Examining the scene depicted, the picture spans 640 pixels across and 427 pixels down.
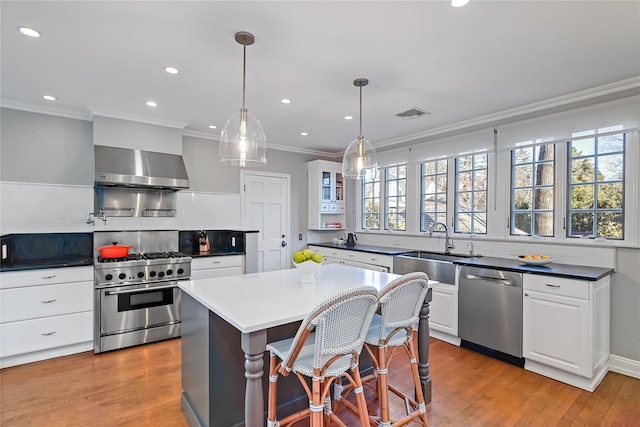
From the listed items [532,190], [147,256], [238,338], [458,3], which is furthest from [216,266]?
[532,190]

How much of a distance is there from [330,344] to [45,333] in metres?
3.14

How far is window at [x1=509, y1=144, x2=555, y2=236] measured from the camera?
3.38m

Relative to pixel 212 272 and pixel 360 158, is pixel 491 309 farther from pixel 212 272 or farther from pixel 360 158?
pixel 212 272

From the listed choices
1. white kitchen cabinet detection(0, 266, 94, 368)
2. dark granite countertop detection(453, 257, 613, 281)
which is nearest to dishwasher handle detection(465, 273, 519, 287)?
dark granite countertop detection(453, 257, 613, 281)

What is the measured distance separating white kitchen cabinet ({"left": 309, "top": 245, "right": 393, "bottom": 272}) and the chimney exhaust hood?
2468mm

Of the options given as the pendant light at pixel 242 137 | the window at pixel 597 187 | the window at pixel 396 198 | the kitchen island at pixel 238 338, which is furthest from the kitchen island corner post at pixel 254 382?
the window at pixel 396 198

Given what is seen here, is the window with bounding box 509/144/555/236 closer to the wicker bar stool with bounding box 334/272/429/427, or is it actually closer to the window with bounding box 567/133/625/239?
the window with bounding box 567/133/625/239

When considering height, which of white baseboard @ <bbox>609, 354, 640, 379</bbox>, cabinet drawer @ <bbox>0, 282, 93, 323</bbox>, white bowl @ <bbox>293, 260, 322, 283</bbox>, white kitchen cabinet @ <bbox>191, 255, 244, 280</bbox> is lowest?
white baseboard @ <bbox>609, 354, 640, 379</bbox>

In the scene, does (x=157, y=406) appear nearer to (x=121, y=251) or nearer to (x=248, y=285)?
(x=248, y=285)

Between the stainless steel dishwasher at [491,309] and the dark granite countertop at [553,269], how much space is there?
0.17 feet

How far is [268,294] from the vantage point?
1992 mm

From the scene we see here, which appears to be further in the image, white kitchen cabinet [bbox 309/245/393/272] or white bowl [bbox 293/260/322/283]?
white kitchen cabinet [bbox 309/245/393/272]

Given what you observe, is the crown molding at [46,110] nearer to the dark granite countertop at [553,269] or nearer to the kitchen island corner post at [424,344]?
the kitchen island corner post at [424,344]

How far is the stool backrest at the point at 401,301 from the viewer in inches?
70.4
